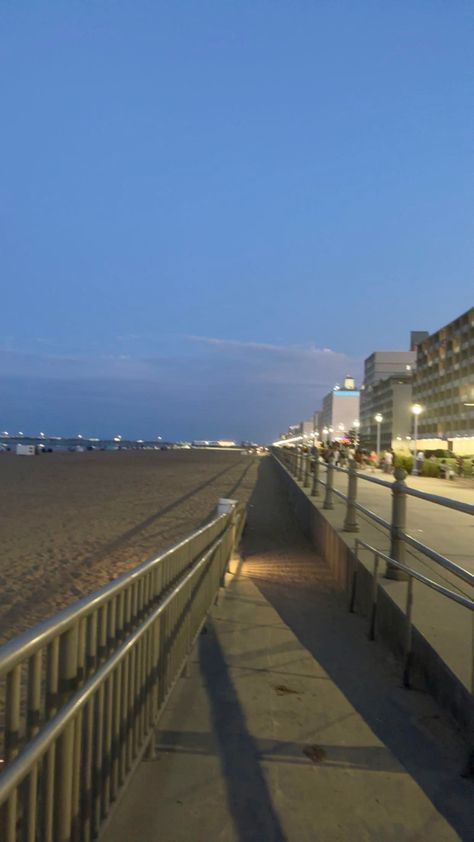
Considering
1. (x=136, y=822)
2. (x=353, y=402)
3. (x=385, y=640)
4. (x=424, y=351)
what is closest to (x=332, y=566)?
(x=385, y=640)

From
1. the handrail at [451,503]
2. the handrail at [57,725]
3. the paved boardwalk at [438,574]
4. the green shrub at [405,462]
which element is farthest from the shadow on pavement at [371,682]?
the green shrub at [405,462]

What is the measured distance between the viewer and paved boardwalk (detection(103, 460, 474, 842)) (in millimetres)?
2949

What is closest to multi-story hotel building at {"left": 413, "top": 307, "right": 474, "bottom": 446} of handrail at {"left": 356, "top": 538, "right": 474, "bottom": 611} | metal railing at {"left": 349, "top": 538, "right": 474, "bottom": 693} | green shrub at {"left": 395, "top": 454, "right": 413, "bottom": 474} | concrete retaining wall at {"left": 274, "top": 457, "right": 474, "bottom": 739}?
green shrub at {"left": 395, "top": 454, "right": 413, "bottom": 474}

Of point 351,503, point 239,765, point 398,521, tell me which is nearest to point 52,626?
point 239,765

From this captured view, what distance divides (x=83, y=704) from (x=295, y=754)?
1894 mm

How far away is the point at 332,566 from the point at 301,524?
558 centimetres

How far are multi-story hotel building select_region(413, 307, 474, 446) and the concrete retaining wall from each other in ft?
225

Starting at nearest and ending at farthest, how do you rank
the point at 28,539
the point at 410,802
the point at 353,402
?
the point at 410,802 < the point at 28,539 < the point at 353,402

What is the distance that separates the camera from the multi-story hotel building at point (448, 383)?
8569cm

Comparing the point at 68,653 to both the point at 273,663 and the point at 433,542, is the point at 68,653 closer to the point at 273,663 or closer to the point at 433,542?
the point at 273,663

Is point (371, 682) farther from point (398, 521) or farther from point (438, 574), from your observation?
point (438, 574)

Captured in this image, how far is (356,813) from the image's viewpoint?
120 inches

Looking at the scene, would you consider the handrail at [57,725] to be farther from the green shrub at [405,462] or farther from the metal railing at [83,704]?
the green shrub at [405,462]

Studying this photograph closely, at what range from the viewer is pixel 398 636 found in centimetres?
520
